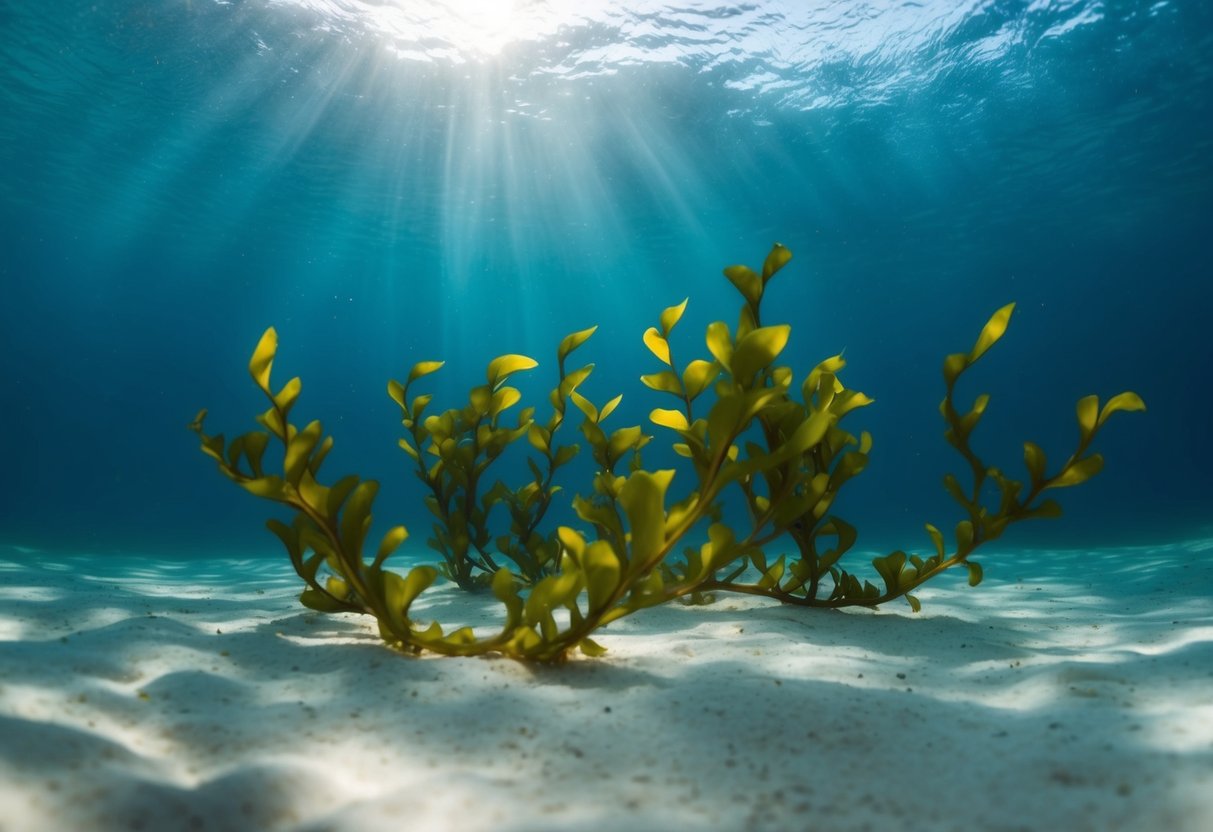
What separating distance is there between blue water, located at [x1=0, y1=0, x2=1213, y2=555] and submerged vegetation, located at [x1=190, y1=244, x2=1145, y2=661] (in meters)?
12.6

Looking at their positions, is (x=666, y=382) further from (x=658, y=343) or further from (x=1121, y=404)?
(x=1121, y=404)

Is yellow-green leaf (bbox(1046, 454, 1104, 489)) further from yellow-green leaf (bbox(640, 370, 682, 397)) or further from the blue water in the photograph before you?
the blue water

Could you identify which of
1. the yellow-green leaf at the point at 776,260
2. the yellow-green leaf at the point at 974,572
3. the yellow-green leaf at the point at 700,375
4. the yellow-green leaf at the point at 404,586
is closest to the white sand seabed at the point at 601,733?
the yellow-green leaf at the point at 404,586

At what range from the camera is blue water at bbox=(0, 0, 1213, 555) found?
51.1 feet

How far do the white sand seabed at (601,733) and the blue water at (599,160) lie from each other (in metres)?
13.7

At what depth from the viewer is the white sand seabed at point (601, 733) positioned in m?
1.21

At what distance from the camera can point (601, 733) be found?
5.31 ft

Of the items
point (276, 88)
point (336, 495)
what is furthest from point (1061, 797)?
point (276, 88)

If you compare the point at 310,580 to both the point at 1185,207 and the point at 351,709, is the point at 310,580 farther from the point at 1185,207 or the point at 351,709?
the point at 1185,207

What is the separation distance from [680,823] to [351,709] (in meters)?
1.03

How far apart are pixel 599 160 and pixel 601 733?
22.1 meters

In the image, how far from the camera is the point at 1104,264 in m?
43.7

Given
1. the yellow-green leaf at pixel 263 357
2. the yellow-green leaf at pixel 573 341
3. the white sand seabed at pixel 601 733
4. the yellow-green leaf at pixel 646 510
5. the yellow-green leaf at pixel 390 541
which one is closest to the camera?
the white sand seabed at pixel 601 733

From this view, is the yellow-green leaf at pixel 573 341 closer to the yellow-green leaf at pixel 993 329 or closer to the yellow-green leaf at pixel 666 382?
the yellow-green leaf at pixel 666 382
